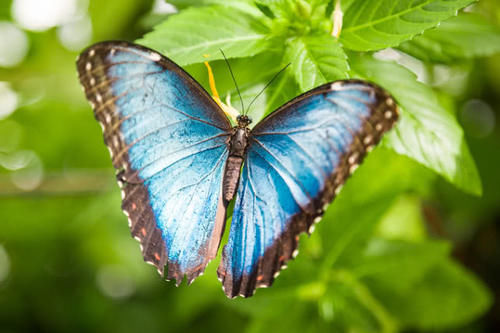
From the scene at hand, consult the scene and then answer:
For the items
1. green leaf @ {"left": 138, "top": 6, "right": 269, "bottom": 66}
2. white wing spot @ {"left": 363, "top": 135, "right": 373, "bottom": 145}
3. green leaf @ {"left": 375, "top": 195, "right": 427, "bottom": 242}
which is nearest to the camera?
white wing spot @ {"left": 363, "top": 135, "right": 373, "bottom": 145}

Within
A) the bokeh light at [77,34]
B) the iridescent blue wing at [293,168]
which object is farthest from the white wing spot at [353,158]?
the bokeh light at [77,34]

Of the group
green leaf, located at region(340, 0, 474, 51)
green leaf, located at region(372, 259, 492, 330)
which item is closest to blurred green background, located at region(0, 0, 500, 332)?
green leaf, located at region(372, 259, 492, 330)

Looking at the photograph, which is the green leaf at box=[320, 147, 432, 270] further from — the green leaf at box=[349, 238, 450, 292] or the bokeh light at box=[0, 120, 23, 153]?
the bokeh light at box=[0, 120, 23, 153]

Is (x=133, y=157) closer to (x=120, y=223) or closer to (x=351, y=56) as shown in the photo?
(x=351, y=56)

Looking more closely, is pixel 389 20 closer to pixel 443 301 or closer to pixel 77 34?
pixel 443 301

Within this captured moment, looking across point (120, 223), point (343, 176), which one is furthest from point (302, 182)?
point (120, 223)

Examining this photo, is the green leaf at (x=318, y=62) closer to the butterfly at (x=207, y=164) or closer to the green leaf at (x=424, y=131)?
the butterfly at (x=207, y=164)
